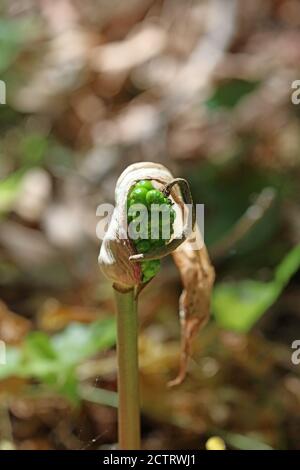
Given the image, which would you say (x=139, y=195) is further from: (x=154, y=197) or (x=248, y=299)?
(x=248, y=299)

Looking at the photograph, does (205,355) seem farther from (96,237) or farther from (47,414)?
(96,237)

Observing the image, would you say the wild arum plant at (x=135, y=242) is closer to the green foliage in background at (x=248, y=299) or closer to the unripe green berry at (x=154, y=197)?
the unripe green berry at (x=154, y=197)

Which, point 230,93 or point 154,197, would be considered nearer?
point 154,197

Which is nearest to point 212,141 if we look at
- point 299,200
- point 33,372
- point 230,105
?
point 230,105

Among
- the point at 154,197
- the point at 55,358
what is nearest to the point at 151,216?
the point at 154,197

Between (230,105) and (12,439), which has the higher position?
(230,105)

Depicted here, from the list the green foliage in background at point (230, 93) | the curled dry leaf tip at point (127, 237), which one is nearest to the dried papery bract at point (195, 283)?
the curled dry leaf tip at point (127, 237)

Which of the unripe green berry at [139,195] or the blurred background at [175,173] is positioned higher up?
the blurred background at [175,173]
